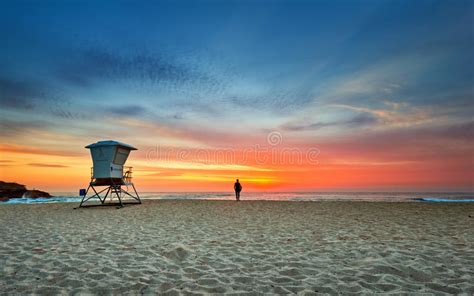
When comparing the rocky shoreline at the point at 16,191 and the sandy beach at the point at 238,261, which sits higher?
the rocky shoreline at the point at 16,191

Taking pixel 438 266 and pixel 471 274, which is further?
pixel 438 266

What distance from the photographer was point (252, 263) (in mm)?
5887

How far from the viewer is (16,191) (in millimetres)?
39344

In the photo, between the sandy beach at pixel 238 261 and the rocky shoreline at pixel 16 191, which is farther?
the rocky shoreline at pixel 16 191

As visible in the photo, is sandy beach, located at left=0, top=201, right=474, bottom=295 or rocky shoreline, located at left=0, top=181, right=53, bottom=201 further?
rocky shoreline, located at left=0, top=181, right=53, bottom=201

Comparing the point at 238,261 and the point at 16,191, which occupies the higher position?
the point at 16,191

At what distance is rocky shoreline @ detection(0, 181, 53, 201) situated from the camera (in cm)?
3859

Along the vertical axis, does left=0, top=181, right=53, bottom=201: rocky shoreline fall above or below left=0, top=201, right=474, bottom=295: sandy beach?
above

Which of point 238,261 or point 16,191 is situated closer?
point 238,261

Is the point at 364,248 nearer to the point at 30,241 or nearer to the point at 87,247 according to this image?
the point at 87,247

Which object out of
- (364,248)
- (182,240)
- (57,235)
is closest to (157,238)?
(182,240)

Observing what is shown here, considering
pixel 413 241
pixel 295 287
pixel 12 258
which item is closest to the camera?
pixel 295 287

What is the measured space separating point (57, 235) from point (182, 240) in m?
4.27

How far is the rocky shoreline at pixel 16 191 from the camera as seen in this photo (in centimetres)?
3859
